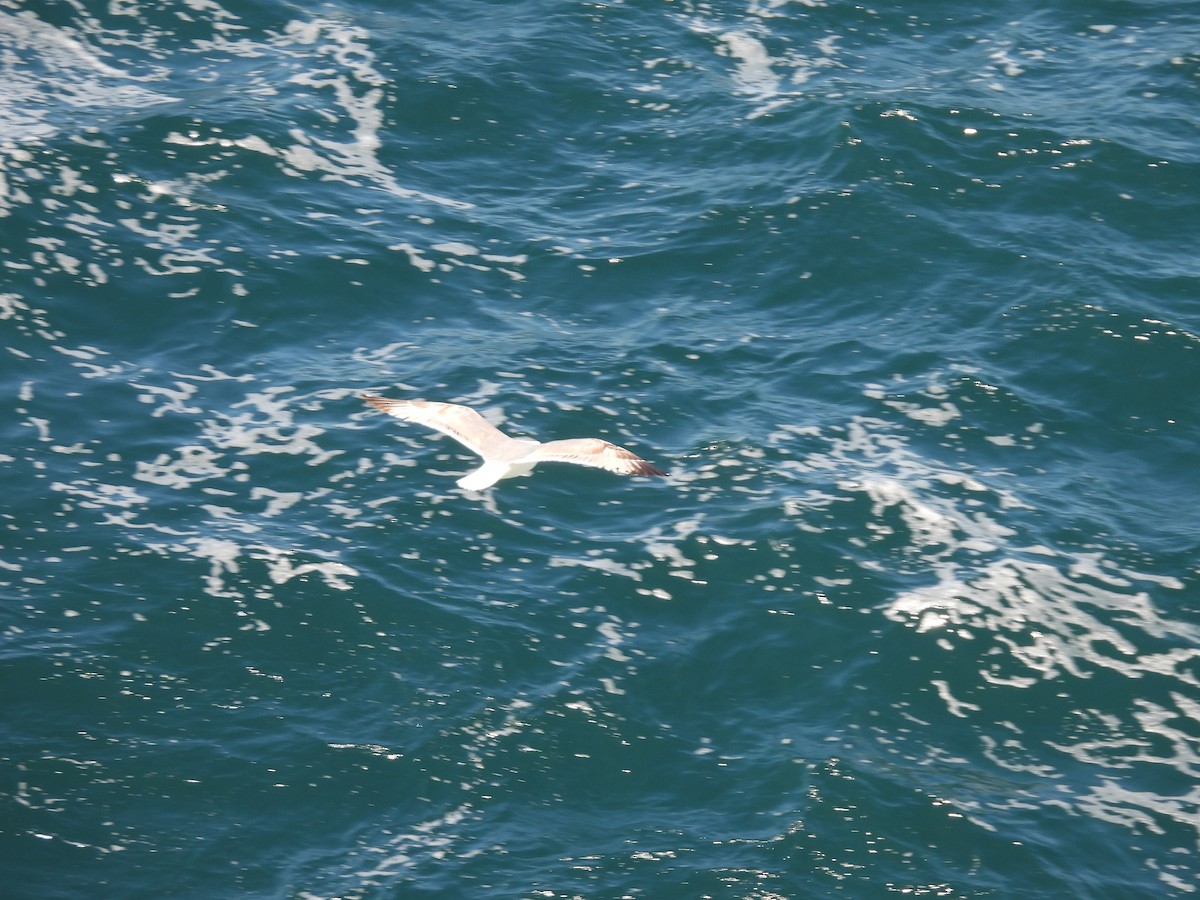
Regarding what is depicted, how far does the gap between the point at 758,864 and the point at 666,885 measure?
1.05 m

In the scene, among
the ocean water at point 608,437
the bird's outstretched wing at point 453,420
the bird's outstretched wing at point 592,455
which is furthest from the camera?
the bird's outstretched wing at point 453,420

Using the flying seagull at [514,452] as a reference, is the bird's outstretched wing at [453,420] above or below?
above

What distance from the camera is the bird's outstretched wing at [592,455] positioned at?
19359 millimetres

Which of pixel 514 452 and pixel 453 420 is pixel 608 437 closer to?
pixel 514 452

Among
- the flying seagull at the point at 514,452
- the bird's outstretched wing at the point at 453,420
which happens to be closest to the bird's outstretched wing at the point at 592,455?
the flying seagull at the point at 514,452

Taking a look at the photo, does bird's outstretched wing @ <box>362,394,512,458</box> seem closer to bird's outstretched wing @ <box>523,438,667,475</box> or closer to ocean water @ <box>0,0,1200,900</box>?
ocean water @ <box>0,0,1200,900</box>


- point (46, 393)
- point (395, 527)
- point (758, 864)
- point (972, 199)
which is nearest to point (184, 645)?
point (395, 527)

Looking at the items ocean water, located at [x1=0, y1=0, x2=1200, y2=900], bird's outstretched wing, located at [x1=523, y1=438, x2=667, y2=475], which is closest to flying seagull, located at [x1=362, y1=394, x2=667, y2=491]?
bird's outstretched wing, located at [x1=523, y1=438, x2=667, y2=475]

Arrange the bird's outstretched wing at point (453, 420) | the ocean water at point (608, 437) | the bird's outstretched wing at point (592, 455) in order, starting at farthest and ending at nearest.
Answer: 1. the bird's outstretched wing at point (453, 420)
2. the bird's outstretched wing at point (592, 455)
3. the ocean water at point (608, 437)

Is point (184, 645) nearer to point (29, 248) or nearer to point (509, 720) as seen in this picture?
point (509, 720)

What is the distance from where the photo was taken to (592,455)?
1941cm

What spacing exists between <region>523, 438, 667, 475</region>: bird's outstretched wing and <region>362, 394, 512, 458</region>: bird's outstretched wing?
709 mm

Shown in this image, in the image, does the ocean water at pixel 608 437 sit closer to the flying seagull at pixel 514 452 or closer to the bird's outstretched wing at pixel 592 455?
the flying seagull at pixel 514 452

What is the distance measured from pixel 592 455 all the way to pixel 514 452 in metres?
1.14
